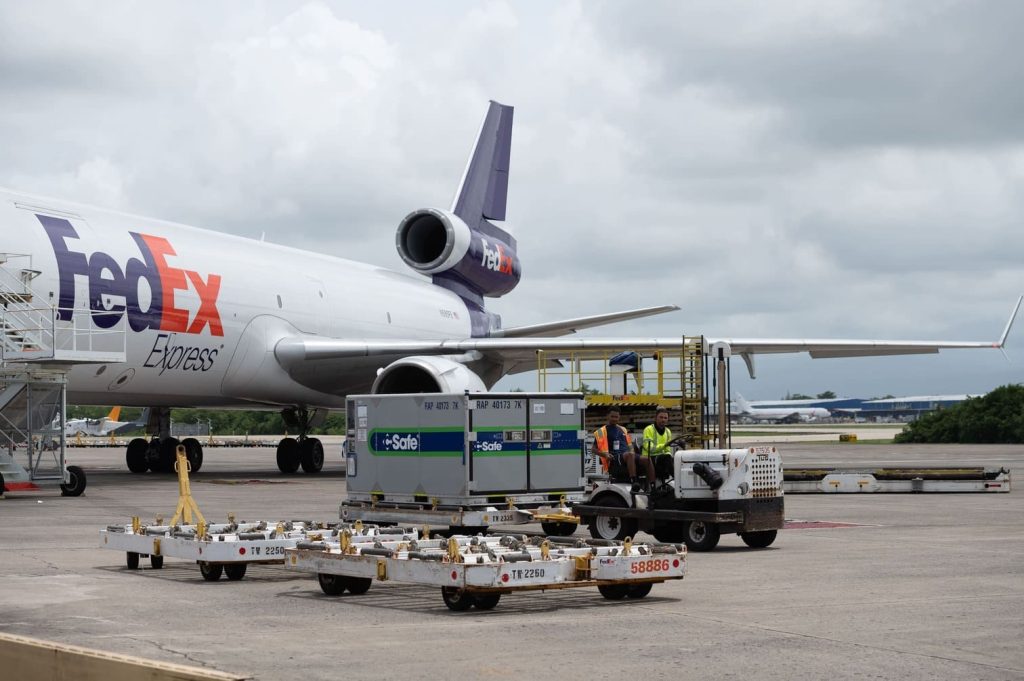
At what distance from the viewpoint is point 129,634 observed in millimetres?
7965

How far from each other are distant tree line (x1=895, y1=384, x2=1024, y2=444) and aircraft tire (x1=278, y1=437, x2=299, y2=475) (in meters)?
35.3

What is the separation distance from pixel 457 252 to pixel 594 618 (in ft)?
83.3

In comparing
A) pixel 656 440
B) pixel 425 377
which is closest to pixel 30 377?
pixel 425 377

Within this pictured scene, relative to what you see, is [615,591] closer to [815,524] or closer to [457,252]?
[815,524]

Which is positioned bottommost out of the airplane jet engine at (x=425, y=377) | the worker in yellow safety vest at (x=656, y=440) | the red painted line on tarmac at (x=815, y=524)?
the red painted line on tarmac at (x=815, y=524)

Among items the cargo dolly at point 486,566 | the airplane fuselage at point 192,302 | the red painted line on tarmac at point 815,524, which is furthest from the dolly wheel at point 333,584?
the airplane fuselage at point 192,302

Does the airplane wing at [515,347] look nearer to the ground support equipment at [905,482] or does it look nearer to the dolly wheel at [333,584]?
the ground support equipment at [905,482]

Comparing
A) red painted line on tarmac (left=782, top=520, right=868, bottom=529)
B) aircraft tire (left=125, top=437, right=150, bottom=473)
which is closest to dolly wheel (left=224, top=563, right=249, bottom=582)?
red painted line on tarmac (left=782, top=520, right=868, bottom=529)

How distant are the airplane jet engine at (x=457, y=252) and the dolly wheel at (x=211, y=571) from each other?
2243cm

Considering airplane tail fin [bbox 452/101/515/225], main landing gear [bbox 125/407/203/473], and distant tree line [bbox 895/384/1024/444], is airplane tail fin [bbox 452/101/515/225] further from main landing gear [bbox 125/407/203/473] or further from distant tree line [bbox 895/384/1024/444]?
distant tree line [bbox 895/384/1024/444]

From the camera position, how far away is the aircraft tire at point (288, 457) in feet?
102

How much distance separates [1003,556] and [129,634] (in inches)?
329

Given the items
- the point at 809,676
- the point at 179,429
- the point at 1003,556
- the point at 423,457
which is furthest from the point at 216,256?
the point at 179,429

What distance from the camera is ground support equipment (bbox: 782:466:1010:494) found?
23.0 meters
